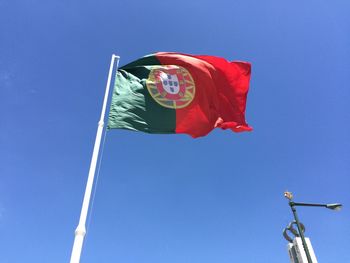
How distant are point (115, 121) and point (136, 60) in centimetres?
263

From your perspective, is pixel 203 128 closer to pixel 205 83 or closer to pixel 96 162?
pixel 205 83

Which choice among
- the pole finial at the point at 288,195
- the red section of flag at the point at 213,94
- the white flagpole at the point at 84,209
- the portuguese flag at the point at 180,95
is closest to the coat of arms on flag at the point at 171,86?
the portuguese flag at the point at 180,95

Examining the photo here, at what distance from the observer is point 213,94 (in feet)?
38.9

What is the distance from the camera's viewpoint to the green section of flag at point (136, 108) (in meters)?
9.42

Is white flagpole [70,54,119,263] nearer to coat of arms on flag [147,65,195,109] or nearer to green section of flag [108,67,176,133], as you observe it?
green section of flag [108,67,176,133]

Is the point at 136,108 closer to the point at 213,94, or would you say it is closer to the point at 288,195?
the point at 213,94

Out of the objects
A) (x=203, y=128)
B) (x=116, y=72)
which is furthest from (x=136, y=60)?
(x=203, y=128)

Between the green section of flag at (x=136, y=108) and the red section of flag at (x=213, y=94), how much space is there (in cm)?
59

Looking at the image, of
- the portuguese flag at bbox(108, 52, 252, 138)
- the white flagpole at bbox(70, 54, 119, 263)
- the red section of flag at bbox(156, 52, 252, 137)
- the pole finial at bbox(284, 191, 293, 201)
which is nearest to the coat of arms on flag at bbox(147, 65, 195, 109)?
the portuguese flag at bbox(108, 52, 252, 138)

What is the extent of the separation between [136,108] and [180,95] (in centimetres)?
185

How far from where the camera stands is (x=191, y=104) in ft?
36.9

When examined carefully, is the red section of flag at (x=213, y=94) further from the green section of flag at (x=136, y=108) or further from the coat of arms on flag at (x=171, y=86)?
the green section of flag at (x=136, y=108)

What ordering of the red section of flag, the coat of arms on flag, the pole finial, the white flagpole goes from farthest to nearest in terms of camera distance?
the pole finial, the red section of flag, the coat of arms on flag, the white flagpole

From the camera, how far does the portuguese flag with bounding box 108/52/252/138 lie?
990cm
